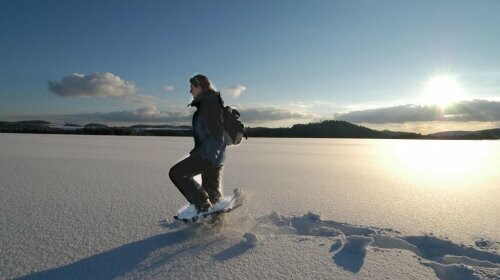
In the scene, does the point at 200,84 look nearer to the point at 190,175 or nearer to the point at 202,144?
the point at 202,144

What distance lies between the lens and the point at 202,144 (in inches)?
131

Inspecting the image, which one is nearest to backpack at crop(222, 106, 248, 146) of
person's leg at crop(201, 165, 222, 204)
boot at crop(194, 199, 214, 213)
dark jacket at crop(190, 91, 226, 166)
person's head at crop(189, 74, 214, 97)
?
dark jacket at crop(190, 91, 226, 166)

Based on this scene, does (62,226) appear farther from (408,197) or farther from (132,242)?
(408,197)

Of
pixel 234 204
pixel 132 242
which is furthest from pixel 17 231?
pixel 234 204

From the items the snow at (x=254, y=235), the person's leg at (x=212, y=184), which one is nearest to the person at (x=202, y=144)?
the person's leg at (x=212, y=184)

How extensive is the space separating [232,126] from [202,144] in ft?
1.16

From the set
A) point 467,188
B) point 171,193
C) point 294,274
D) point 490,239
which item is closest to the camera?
point 294,274

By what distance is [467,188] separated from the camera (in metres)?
6.28

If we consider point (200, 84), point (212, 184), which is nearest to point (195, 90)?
point (200, 84)

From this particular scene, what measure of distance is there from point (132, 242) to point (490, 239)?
10.6 feet

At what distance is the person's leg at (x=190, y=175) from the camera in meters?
3.32

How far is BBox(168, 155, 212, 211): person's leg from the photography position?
3.32 meters

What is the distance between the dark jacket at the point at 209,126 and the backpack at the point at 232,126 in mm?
115

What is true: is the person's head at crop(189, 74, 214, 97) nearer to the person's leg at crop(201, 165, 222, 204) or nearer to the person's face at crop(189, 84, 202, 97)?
the person's face at crop(189, 84, 202, 97)
